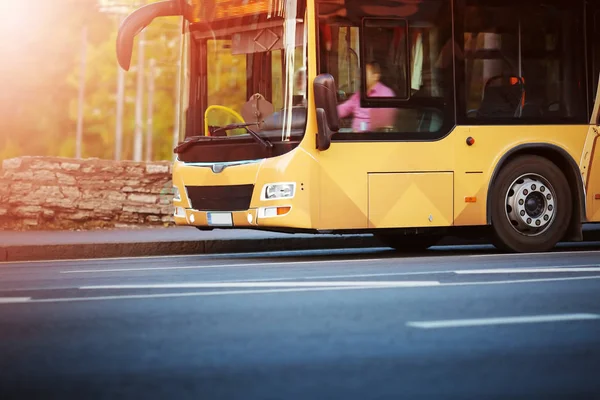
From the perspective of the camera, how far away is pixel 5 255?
15414 mm

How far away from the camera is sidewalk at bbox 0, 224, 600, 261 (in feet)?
51.0

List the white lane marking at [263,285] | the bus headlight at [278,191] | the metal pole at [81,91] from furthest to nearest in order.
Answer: the metal pole at [81,91] → the bus headlight at [278,191] → the white lane marking at [263,285]

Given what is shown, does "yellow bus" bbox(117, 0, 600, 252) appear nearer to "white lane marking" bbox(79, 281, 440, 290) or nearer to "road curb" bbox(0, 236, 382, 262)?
"road curb" bbox(0, 236, 382, 262)

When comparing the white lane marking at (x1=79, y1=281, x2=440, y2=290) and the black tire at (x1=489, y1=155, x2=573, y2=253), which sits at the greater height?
the black tire at (x1=489, y1=155, x2=573, y2=253)

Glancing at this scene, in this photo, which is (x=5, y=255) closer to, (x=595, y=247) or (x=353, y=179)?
(x=353, y=179)

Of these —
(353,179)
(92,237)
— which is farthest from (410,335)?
(92,237)

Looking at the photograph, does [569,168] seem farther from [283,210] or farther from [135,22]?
[135,22]

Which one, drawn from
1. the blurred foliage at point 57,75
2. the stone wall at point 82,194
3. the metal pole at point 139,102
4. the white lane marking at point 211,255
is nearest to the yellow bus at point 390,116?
the white lane marking at point 211,255

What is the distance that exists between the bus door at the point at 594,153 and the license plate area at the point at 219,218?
380cm

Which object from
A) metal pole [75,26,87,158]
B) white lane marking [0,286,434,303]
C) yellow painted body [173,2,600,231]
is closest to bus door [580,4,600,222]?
yellow painted body [173,2,600,231]

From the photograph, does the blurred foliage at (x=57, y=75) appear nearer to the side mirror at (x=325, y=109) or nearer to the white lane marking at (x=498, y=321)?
the side mirror at (x=325, y=109)

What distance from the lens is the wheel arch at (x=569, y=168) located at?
1389 centimetres

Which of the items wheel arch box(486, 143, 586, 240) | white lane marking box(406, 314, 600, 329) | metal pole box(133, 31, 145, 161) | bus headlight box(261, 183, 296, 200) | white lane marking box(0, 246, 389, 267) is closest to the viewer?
white lane marking box(406, 314, 600, 329)

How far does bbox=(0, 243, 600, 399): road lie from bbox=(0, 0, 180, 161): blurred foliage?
32.2 metres
